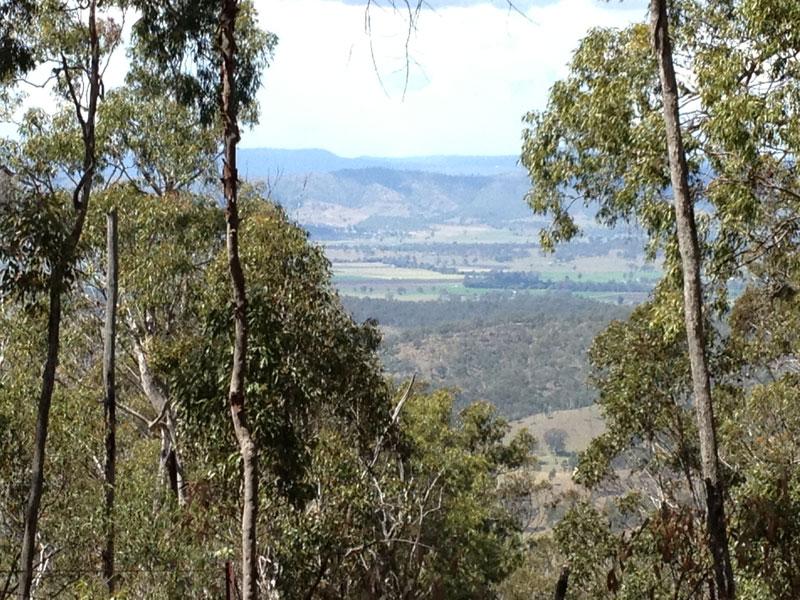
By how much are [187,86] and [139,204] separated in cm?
318

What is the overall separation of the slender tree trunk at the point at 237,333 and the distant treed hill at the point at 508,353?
83.1 m

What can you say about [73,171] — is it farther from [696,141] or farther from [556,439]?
[556,439]

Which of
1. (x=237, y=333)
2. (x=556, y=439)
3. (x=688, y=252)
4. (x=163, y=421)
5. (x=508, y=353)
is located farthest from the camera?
(x=508, y=353)

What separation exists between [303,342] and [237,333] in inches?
97.0

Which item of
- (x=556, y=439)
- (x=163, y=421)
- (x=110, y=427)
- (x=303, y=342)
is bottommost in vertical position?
(x=556, y=439)

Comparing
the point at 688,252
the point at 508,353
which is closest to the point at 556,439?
the point at 508,353

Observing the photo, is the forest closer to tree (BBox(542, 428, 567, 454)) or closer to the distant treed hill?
tree (BBox(542, 428, 567, 454))

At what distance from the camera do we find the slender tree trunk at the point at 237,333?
464 centimetres

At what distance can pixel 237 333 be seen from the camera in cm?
479

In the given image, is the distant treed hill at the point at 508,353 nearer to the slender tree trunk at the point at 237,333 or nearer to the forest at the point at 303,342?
the forest at the point at 303,342

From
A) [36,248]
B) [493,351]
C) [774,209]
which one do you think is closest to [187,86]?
[36,248]

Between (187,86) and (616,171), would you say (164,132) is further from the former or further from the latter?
(616,171)

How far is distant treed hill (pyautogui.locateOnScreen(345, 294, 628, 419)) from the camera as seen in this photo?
103438 mm

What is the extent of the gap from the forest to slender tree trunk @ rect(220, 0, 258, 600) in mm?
16
